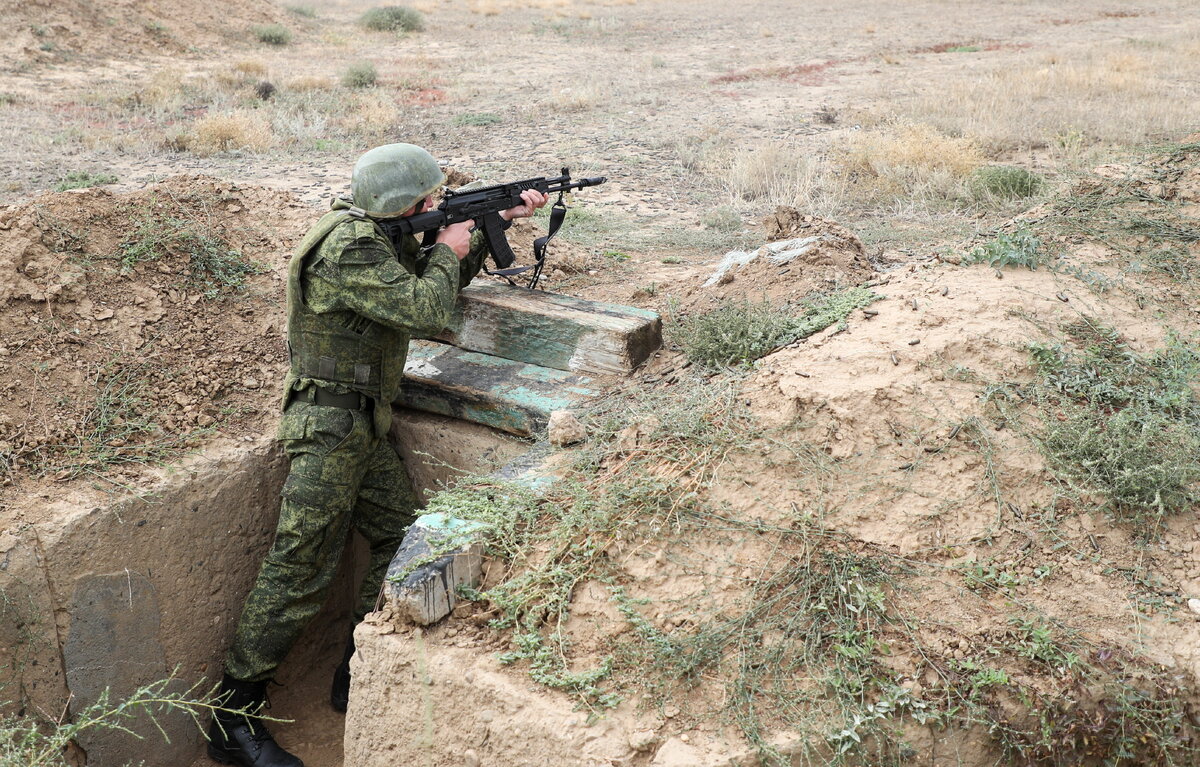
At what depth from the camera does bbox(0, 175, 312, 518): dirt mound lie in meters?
3.82

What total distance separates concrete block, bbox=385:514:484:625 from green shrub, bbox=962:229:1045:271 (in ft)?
8.10

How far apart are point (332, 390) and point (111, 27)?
16.2 meters

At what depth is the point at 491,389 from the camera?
13.1 ft

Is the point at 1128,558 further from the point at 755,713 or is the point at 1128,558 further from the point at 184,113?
the point at 184,113

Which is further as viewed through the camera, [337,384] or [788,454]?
[337,384]

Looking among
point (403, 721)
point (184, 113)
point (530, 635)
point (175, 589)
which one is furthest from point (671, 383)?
point (184, 113)

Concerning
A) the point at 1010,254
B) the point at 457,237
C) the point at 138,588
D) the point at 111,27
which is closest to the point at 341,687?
the point at 138,588

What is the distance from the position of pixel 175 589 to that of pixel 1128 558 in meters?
3.50

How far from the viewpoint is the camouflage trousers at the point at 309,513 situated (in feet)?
11.6

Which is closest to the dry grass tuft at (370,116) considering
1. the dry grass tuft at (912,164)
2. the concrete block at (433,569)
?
the dry grass tuft at (912,164)

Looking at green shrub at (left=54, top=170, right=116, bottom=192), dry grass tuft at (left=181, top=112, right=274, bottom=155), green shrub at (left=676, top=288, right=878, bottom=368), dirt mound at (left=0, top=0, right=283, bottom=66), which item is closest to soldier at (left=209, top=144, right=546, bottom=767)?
green shrub at (left=676, top=288, right=878, bottom=368)

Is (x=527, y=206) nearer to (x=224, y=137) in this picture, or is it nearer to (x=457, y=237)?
(x=457, y=237)

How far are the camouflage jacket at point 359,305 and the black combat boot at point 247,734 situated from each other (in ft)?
→ 3.90

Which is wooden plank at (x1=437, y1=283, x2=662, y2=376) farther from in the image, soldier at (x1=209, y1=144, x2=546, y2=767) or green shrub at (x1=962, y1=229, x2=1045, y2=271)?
green shrub at (x1=962, y1=229, x2=1045, y2=271)
